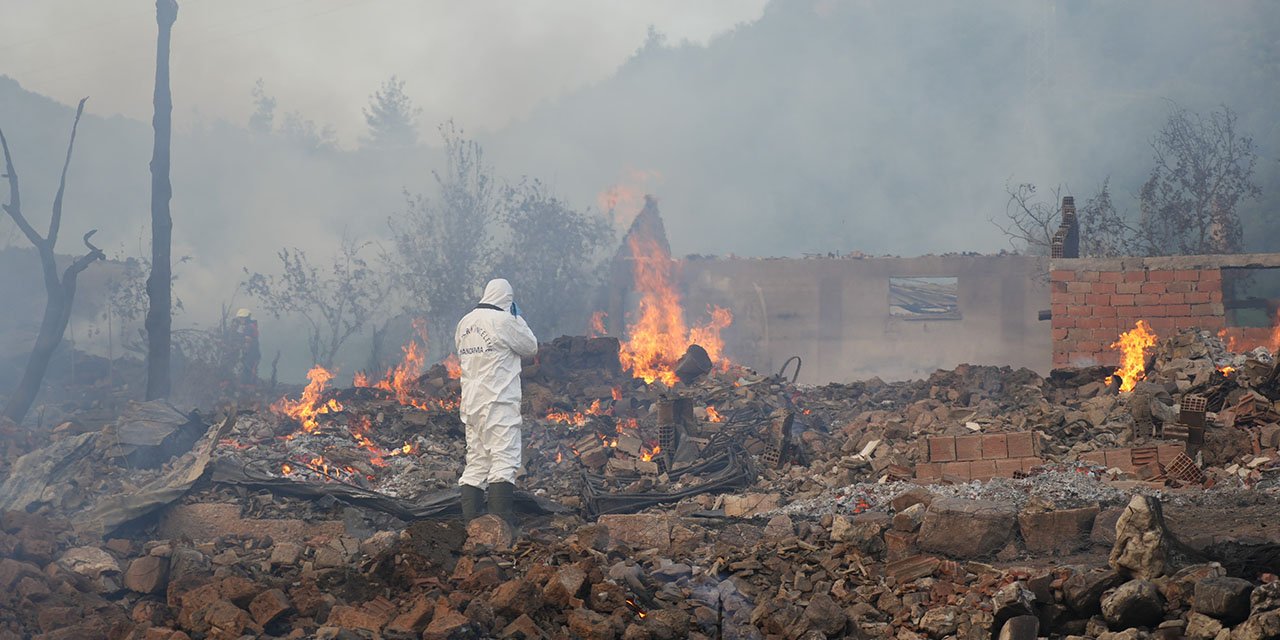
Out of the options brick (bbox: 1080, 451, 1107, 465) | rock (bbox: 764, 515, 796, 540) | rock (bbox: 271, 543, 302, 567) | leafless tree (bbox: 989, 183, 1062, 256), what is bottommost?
rock (bbox: 271, 543, 302, 567)

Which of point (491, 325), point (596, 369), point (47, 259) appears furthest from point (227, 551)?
point (47, 259)

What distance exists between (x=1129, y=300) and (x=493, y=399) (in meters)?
8.28

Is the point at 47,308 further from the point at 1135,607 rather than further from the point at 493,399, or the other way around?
the point at 1135,607

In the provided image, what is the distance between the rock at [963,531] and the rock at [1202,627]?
1949 millimetres

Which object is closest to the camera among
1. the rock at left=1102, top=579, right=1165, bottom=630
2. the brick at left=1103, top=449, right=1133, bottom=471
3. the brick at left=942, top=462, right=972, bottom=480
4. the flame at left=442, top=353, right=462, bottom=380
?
the rock at left=1102, top=579, right=1165, bottom=630

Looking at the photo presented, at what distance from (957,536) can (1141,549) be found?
1.50m

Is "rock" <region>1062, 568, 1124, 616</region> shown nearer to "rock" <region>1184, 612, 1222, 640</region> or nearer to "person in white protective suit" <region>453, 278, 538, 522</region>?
"rock" <region>1184, 612, 1222, 640</region>

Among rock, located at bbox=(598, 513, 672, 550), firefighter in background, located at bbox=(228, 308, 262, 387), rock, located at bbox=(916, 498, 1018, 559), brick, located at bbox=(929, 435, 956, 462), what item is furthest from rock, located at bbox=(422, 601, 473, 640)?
firefighter in background, located at bbox=(228, 308, 262, 387)

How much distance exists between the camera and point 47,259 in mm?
15156

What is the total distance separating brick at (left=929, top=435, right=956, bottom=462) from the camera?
369 inches

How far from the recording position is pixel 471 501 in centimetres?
866

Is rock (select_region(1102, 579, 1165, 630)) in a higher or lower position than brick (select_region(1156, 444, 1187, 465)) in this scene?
lower

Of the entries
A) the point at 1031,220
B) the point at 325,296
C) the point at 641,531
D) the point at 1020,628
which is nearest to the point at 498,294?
the point at 641,531

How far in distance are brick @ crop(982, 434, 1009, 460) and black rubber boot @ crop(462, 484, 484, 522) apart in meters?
4.40
